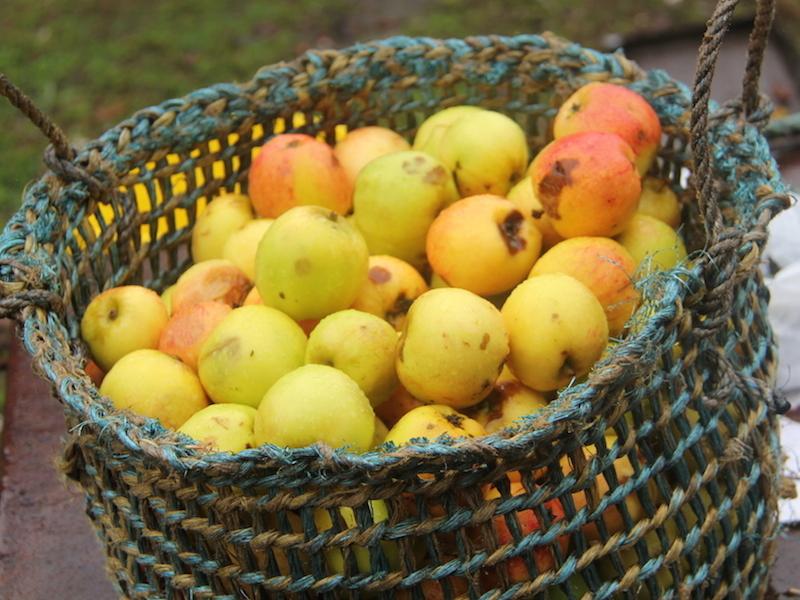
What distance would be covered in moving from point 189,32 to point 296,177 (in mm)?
3103

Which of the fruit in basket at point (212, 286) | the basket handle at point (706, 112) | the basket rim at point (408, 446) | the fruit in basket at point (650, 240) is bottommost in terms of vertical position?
the fruit in basket at point (212, 286)

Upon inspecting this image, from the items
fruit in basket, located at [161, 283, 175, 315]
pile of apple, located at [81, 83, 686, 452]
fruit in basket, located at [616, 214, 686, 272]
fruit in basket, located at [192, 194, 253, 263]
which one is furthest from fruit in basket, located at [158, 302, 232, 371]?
fruit in basket, located at [616, 214, 686, 272]

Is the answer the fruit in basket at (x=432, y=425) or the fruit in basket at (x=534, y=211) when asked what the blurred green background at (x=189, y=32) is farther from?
the fruit in basket at (x=432, y=425)

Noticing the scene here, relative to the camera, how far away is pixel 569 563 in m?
1.11

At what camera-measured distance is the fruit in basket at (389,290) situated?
59.3 inches

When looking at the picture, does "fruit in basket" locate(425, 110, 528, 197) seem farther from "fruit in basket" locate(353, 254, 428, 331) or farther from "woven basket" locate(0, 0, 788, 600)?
"woven basket" locate(0, 0, 788, 600)

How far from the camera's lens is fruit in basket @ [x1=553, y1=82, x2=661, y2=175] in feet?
5.28

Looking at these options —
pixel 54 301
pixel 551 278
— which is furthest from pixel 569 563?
pixel 54 301

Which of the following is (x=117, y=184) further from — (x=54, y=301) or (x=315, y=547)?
(x=315, y=547)

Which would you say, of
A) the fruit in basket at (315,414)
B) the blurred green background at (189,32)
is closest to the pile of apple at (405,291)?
the fruit in basket at (315,414)

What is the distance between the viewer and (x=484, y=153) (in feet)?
5.47

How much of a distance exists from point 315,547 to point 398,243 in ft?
2.24

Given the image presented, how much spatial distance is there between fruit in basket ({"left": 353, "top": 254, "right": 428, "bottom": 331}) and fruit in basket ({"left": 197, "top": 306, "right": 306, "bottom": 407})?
0.15 meters

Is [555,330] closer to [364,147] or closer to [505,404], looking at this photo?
[505,404]
